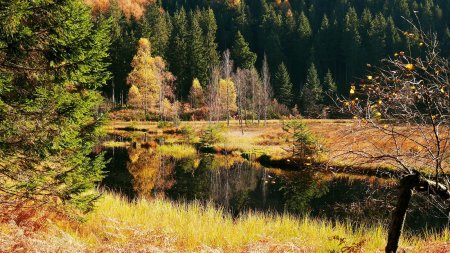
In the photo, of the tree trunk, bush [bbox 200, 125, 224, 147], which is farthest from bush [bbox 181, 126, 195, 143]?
the tree trunk

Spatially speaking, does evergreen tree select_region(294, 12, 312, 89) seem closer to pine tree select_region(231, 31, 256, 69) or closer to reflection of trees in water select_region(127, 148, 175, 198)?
pine tree select_region(231, 31, 256, 69)

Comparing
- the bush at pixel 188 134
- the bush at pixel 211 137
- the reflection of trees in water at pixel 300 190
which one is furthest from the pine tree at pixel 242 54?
the reflection of trees in water at pixel 300 190

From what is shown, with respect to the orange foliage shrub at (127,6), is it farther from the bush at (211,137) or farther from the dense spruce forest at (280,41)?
the bush at (211,137)

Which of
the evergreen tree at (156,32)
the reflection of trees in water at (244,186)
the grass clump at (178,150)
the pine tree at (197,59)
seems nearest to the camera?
the reflection of trees in water at (244,186)

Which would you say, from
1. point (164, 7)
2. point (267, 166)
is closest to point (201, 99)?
point (267, 166)

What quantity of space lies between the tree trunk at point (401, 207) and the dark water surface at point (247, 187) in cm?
811

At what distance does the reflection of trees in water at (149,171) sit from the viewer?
67.4 feet

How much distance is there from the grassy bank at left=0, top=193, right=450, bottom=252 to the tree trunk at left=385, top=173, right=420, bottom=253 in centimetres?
137

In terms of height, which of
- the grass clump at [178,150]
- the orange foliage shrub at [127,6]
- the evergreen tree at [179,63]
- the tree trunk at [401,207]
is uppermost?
the orange foliage shrub at [127,6]

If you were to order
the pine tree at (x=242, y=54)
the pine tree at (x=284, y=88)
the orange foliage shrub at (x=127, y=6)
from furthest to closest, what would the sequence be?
the orange foliage shrub at (x=127, y=6) < the pine tree at (x=242, y=54) < the pine tree at (x=284, y=88)

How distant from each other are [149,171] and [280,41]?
82318 millimetres

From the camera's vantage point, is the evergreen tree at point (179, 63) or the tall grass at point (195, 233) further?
the evergreen tree at point (179, 63)

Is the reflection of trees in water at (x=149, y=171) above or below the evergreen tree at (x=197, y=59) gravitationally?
below

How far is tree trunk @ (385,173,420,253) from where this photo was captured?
4.87 metres
